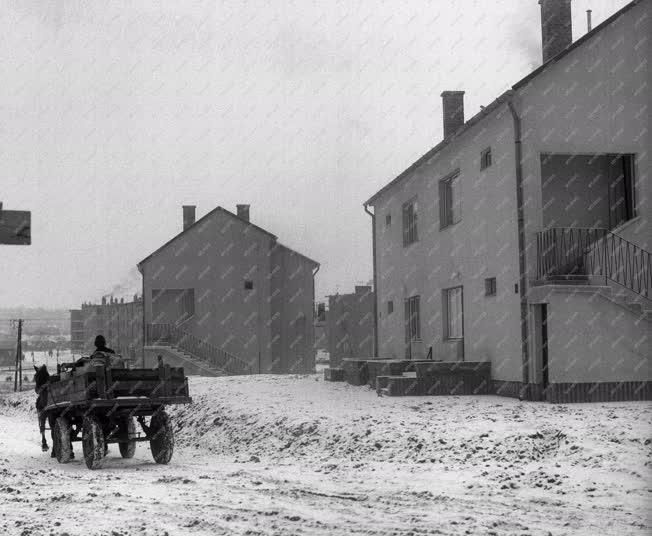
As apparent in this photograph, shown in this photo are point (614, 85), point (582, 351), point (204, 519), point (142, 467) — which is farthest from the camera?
point (614, 85)

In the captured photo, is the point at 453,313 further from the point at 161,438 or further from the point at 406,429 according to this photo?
the point at 161,438

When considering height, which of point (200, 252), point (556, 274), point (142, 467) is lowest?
point (142, 467)

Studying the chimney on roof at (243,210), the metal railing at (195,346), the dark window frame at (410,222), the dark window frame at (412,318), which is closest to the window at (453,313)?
the dark window frame at (412,318)

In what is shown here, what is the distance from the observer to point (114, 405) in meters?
12.4

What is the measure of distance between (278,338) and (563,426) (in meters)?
29.1

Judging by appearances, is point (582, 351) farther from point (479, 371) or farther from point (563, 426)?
point (563, 426)

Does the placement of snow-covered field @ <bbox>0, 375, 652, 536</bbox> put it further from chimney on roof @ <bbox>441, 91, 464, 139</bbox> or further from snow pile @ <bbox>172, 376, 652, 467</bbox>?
chimney on roof @ <bbox>441, 91, 464, 139</bbox>

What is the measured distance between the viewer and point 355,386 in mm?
22312

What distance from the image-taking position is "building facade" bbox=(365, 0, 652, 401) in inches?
668

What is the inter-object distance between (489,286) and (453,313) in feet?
8.97

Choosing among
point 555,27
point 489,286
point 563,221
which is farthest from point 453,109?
point 489,286

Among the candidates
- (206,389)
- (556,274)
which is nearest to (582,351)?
(556,274)

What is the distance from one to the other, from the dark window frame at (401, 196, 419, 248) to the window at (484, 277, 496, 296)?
5303mm

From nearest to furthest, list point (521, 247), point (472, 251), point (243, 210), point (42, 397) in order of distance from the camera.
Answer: point (42, 397) → point (521, 247) → point (472, 251) → point (243, 210)
